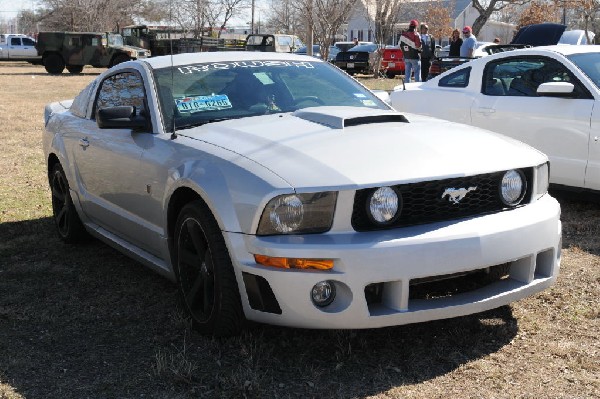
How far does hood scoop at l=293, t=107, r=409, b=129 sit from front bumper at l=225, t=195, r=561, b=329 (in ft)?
2.90

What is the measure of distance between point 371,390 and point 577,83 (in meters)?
4.16

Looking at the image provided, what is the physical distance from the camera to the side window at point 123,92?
14.8 feet

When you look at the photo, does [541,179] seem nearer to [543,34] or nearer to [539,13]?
[543,34]

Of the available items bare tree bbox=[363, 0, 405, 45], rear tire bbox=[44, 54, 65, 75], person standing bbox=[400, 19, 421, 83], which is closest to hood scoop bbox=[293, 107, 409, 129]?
person standing bbox=[400, 19, 421, 83]

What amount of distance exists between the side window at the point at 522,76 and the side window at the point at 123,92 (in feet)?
12.1

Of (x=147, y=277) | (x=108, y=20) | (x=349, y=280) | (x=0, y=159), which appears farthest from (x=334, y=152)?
(x=108, y=20)

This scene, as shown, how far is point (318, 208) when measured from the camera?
3.14m

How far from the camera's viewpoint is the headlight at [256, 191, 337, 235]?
3.13m

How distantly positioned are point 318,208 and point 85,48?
98.9 ft

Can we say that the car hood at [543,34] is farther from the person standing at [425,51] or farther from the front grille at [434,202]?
the front grille at [434,202]

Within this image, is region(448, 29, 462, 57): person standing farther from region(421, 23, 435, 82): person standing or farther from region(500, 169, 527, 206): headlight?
region(500, 169, 527, 206): headlight

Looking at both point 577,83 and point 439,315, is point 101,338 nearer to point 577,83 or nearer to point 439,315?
point 439,315

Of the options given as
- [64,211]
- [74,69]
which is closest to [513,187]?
[64,211]

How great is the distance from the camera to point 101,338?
3777 mm
